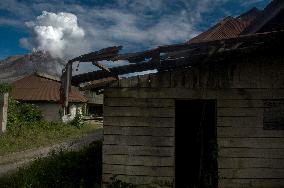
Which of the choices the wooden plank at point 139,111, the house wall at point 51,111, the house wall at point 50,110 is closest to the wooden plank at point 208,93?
the wooden plank at point 139,111

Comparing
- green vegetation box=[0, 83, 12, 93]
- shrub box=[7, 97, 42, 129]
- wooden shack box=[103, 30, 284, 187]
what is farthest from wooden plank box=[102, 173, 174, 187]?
→ green vegetation box=[0, 83, 12, 93]

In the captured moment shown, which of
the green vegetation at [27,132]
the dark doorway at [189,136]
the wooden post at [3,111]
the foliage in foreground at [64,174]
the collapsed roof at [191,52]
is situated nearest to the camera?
the collapsed roof at [191,52]

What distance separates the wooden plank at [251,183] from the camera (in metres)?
7.20

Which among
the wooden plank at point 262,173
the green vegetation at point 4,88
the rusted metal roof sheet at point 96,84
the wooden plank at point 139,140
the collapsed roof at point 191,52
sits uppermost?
the green vegetation at point 4,88

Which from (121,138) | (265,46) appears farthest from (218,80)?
(121,138)

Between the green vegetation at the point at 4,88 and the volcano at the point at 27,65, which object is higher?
the volcano at the point at 27,65

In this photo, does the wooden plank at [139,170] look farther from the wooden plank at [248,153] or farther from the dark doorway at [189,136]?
the dark doorway at [189,136]

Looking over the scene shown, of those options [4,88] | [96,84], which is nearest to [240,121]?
[96,84]

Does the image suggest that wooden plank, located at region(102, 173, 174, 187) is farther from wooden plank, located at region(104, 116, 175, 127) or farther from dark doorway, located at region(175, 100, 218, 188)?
dark doorway, located at region(175, 100, 218, 188)

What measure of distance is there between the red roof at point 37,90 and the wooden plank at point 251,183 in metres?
22.4

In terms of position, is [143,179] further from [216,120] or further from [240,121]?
[240,121]

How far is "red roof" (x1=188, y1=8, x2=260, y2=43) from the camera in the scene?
12.6 m

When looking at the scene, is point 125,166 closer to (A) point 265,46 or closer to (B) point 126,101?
(B) point 126,101

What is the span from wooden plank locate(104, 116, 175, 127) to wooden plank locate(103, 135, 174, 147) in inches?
9.2
